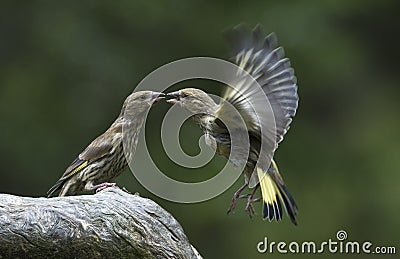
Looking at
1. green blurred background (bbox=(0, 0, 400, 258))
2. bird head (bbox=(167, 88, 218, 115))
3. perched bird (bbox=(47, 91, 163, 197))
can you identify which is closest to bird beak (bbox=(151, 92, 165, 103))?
perched bird (bbox=(47, 91, 163, 197))

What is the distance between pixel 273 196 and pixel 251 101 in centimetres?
58

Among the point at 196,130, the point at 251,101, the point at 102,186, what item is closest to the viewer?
the point at 251,101

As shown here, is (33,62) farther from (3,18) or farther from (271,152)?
(271,152)

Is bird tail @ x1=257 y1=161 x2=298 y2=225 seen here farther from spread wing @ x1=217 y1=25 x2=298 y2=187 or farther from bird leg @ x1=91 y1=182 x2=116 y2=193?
bird leg @ x1=91 y1=182 x2=116 y2=193

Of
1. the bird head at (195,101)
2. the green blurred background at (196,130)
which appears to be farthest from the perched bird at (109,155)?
the green blurred background at (196,130)

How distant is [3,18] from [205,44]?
1.66 m

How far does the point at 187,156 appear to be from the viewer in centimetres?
601

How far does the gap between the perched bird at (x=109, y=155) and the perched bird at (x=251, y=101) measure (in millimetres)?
272

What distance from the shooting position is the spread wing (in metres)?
3.59

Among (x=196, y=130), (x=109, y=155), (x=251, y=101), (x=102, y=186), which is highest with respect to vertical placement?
(x=196, y=130)

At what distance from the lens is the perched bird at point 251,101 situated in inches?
142

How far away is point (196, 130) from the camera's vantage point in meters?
7.16

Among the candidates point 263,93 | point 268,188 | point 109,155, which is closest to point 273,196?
point 268,188

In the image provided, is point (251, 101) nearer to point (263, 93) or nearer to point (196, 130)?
point (263, 93)
